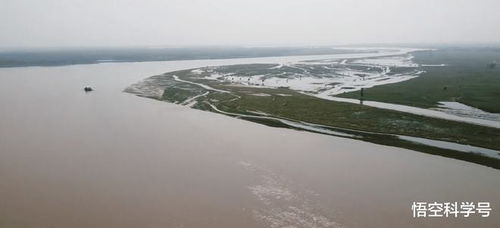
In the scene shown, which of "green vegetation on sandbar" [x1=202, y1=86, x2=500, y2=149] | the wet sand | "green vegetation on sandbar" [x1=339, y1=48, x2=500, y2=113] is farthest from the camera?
"green vegetation on sandbar" [x1=339, y1=48, x2=500, y2=113]

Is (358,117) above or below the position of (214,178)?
above

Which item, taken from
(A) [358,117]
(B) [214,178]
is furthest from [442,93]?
(B) [214,178]

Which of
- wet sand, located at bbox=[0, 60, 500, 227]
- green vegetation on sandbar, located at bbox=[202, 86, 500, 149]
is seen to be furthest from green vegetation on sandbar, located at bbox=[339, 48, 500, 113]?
wet sand, located at bbox=[0, 60, 500, 227]

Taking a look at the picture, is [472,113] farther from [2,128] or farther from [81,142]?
[2,128]

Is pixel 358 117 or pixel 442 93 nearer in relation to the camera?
pixel 358 117

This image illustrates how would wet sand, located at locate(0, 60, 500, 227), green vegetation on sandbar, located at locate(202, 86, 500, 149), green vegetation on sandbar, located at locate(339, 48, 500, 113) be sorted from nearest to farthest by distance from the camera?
wet sand, located at locate(0, 60, 500, 227), green vegetation on sandbar, located at locate(202, 86, 500, 149), green vegetation on sandbar, located at locate(339, 48, 500, 113)

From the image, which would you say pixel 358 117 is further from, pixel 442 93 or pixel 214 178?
pixel 442 93

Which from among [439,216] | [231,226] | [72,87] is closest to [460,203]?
[439,216]

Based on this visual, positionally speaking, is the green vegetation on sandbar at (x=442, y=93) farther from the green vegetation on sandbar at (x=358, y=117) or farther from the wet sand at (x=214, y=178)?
the wet sand at (x=214, y=178)

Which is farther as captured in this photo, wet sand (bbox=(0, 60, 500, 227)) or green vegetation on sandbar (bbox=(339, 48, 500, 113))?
green vegetation on sandbar (bbox=(339, 48, 500, 113))

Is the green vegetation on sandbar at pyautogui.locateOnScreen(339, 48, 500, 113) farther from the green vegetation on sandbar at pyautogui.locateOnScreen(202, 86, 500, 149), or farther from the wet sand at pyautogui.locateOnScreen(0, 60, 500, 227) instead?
the wet sand at pyautogui.locateOnScreen(0, 60, 500, 227)
